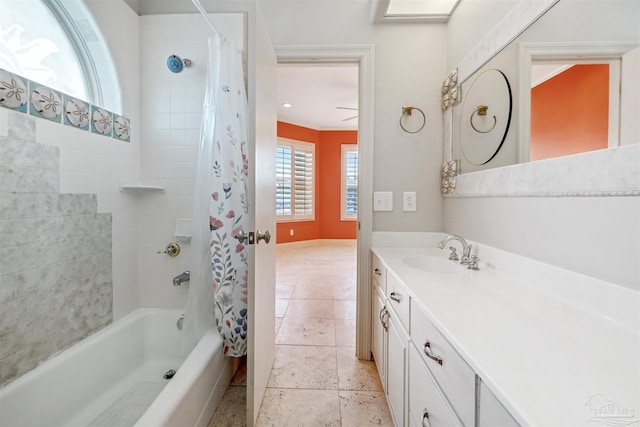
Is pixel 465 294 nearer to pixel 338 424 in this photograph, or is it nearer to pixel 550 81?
pixel 550 81

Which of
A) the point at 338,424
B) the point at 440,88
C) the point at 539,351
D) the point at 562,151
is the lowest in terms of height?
the point at 338,424

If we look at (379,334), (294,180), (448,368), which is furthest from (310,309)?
(294,180)

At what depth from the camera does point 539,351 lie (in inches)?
21.0

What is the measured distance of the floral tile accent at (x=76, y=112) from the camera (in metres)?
1.26

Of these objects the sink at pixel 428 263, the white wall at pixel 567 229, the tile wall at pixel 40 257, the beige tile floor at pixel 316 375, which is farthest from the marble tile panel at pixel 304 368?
the white wall at pixel 567 229

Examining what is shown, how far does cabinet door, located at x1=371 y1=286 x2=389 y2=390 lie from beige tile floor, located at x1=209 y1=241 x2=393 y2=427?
156 mm

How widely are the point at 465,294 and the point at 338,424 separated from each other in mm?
968

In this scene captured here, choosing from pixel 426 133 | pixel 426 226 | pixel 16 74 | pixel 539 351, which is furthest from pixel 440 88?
pixel 16 74

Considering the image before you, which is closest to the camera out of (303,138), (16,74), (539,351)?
(539,351)

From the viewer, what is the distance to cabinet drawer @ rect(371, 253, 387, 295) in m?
1.34

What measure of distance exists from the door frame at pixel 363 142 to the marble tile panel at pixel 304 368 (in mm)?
247

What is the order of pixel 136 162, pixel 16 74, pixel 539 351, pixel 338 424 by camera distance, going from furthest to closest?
pixel 136 162 < pixel 338 424 < pixel 16 74 < pixel 539 351

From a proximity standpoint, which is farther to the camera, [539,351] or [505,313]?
[505,313]

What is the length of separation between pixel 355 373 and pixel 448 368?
3.85 ft
